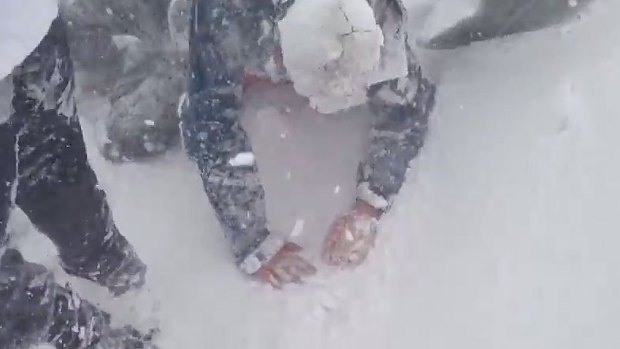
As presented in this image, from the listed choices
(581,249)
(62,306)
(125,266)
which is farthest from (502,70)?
(62,306)

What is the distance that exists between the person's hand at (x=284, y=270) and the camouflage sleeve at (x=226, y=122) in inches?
0.7

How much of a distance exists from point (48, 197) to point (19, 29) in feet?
0.97

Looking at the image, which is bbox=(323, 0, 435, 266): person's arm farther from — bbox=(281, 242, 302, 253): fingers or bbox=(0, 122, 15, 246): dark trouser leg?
bbox=(0, 122, 15, 246): dark trouser leg

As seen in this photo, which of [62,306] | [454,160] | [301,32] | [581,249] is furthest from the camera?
[454,160]

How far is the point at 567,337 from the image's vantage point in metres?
1.27

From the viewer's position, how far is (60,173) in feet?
4.03

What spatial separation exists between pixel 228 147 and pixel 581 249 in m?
0.56

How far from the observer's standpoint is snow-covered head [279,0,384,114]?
108 cm

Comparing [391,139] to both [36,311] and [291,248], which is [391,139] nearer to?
[291,248]

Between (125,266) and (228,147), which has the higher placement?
(228,147)

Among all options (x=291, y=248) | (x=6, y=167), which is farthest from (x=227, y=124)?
(x=6, y=167)

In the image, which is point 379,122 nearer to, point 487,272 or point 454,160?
point 454,160

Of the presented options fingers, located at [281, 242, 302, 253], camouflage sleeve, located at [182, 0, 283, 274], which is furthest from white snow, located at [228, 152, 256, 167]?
fingers, located at [281, 242, 302, 253]

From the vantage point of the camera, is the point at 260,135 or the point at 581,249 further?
the point at 260,135
